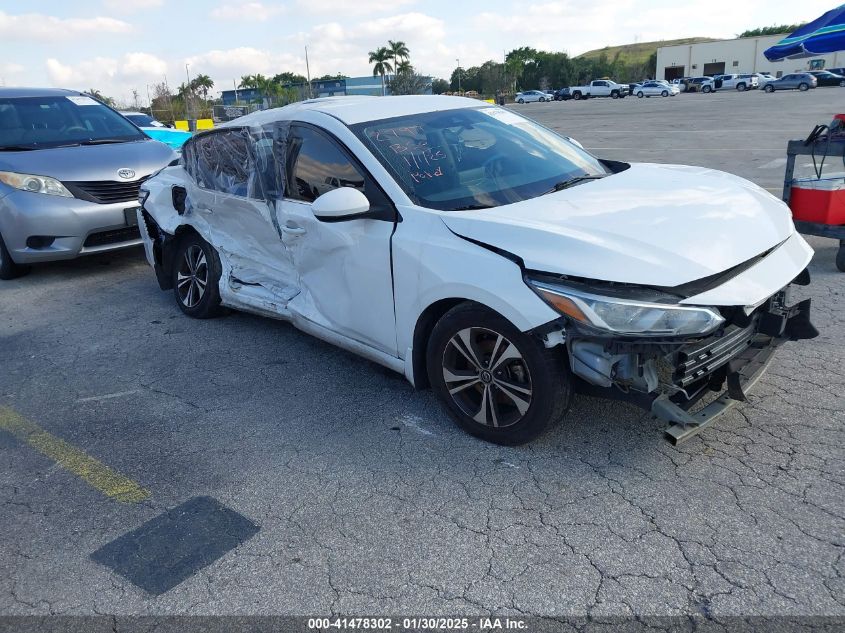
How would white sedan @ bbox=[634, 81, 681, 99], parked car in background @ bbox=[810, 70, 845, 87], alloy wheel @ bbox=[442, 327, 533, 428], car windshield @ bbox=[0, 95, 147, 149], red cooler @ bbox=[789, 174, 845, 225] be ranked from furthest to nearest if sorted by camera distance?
white sedan @ bbox=[634, 81, 681, 99] → parked car in background @ bbox=[810, 70, 845, 87] → car windshield @ bbox=[0, 95, 147, 149] → red cooler @ bbox=[789, 174, 845, 225] → alloy wheel @ bbox=[442, 327, 533, 428]

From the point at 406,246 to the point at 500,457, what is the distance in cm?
114

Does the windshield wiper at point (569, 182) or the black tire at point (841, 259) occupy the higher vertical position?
the windshield wiper at point (569, 182)

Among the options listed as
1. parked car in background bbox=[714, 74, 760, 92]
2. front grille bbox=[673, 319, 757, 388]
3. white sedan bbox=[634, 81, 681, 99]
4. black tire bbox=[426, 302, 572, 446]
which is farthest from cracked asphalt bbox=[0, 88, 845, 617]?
white sedan bbox=[634, 81, 681, 99]

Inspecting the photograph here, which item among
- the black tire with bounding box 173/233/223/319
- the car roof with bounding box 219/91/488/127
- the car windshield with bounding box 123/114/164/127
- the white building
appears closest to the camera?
the car roof with bounding box 219/91/488/127

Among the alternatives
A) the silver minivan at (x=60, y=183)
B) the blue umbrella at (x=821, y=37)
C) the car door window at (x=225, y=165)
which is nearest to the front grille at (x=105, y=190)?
the silver minivan at (x=60, y=183)

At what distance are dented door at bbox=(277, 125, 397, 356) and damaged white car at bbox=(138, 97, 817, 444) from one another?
0.04ft

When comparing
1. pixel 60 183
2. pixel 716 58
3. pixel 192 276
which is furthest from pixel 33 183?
pixel 716 58

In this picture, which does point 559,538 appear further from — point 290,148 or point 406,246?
point 290,148

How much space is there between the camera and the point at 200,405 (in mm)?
4141

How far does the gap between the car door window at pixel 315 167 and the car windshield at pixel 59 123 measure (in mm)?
4420

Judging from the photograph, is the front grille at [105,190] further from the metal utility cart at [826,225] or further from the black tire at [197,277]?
the metal utility cart at [826,225]

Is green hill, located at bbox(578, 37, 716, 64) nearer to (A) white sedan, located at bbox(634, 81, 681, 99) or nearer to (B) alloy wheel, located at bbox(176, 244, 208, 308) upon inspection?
(A) white sedan, located at bbox(634, 81, 681, 99)

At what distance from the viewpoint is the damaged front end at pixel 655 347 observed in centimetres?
277

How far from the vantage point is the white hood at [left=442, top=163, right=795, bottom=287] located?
2.85m
